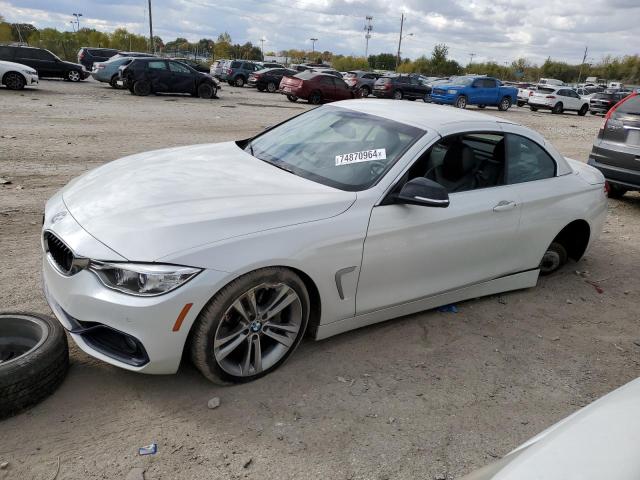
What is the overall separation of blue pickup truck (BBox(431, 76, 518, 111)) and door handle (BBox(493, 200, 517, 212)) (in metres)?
23.8

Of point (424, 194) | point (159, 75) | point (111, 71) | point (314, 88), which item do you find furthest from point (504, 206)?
point (111, 71)

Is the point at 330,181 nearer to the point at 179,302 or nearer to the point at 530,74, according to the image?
the point at 179,302

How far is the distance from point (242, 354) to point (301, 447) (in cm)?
69

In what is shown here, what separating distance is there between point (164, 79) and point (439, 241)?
20.0 m

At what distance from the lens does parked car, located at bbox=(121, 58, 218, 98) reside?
20.7 meters

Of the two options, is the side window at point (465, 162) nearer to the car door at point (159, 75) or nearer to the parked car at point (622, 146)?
the parked car at point (622, 146)

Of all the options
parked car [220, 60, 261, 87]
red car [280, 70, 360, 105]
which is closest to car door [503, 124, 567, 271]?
red car [280, 70, 360, 105]

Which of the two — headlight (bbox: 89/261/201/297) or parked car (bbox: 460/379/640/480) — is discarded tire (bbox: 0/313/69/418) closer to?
headlight (bbox: 89/261/201/297)

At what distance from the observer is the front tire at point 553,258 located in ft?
16.9

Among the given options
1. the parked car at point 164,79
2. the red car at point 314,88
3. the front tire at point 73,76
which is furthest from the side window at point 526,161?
the front tire at point 73,76

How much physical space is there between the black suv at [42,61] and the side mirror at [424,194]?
2458cm

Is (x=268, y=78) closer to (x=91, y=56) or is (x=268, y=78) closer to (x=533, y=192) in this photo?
(x=91, y=56)

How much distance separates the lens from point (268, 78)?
97.9ft

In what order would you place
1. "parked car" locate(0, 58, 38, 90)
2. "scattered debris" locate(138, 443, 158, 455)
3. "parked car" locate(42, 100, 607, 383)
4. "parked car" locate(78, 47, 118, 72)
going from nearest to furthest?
"scattered debris" locate(138, 443, 158, 455)
"parked car" locate(42, 100, 607, 383)
"parked car" locate(0, 58, 38, 90)
"parked car" locate(78, 47, 118, 72)
